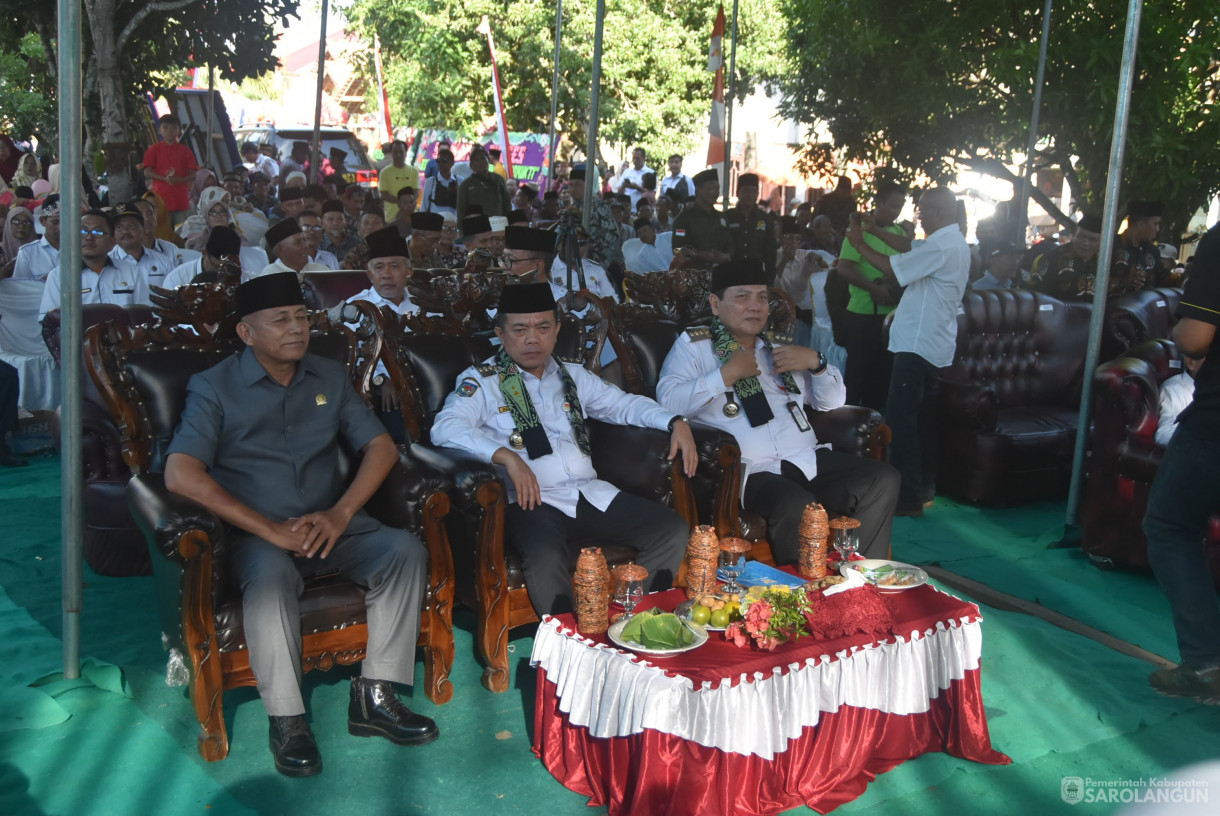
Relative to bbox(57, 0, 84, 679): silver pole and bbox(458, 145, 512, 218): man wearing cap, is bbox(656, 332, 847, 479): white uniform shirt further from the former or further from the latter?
bbox(458, 145, 512, 218): man wearing cap

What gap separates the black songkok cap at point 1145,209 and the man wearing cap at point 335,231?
5.59 metres

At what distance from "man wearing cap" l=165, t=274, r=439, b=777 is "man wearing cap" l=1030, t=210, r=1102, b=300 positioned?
5.12 m

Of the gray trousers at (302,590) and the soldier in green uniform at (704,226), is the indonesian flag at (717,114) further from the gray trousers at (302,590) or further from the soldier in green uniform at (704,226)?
the gray trousers at (302,590)

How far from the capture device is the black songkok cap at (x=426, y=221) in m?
7.33

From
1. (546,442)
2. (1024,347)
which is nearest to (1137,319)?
(1024,347)

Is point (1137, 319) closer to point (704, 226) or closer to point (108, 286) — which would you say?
point (704, 226)

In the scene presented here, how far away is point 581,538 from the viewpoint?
3.85m

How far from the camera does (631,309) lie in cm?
495

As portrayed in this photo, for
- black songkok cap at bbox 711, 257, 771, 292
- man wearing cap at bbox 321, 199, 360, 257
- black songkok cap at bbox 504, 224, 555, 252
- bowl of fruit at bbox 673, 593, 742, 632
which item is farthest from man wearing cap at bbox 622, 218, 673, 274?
bowl of fruit at bbox 673, 593, 742, 632

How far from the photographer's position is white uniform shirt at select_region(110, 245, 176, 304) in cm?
638

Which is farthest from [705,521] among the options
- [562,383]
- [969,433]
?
[969,433]

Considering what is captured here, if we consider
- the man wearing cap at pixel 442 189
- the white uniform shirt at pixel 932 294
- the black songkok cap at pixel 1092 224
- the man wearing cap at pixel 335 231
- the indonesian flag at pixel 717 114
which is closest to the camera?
the white uniform shirt at pixel 932 294

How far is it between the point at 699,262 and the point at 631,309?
3523mm

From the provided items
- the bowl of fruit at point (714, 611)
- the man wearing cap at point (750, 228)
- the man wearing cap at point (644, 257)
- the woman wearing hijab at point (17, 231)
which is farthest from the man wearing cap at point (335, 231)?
the bowl of fruit at point (714, 611)
